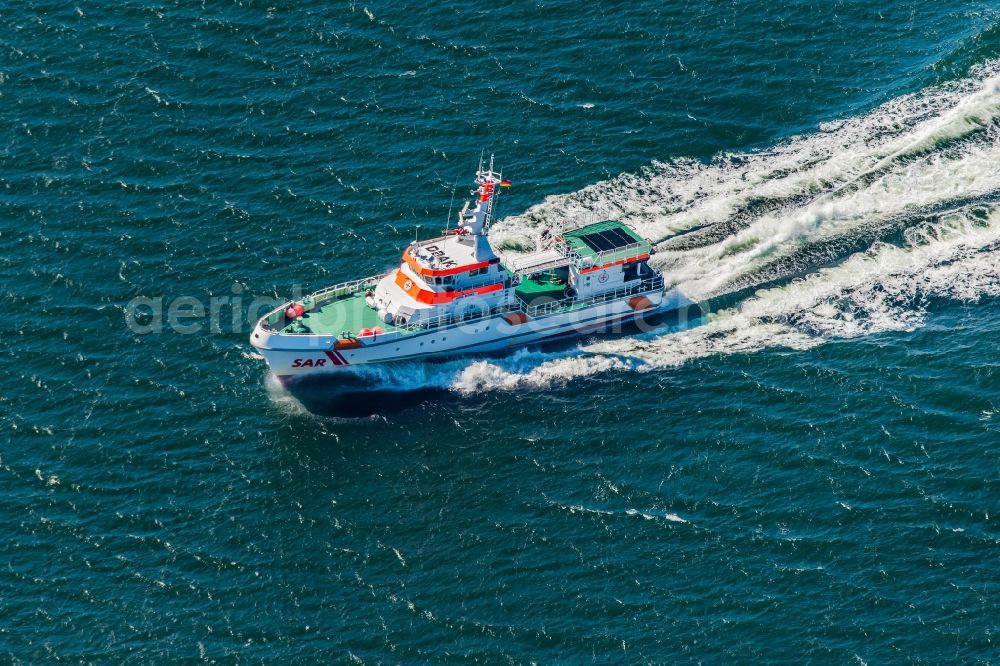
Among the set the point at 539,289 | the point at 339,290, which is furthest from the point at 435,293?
the point at 539,289

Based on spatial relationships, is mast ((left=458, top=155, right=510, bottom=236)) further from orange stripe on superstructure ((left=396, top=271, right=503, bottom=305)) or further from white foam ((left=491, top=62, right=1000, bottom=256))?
white foam ((left=491, top=62, right=1000, bottom=256))

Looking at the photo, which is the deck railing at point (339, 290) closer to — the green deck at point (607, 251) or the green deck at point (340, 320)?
the green deck at point (340, 320)

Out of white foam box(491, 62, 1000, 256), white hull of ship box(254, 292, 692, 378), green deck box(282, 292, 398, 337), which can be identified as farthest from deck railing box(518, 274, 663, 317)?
green deck box(282, 292, 398, 337)

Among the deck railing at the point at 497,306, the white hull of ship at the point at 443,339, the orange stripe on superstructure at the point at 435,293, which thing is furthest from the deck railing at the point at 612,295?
the orange stripe on superstructure at the point at 435,293

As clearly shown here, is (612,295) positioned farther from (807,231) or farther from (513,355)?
(807,231)

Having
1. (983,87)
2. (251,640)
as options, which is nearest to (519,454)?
(251,640)

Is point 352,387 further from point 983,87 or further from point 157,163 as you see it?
point 983,87
